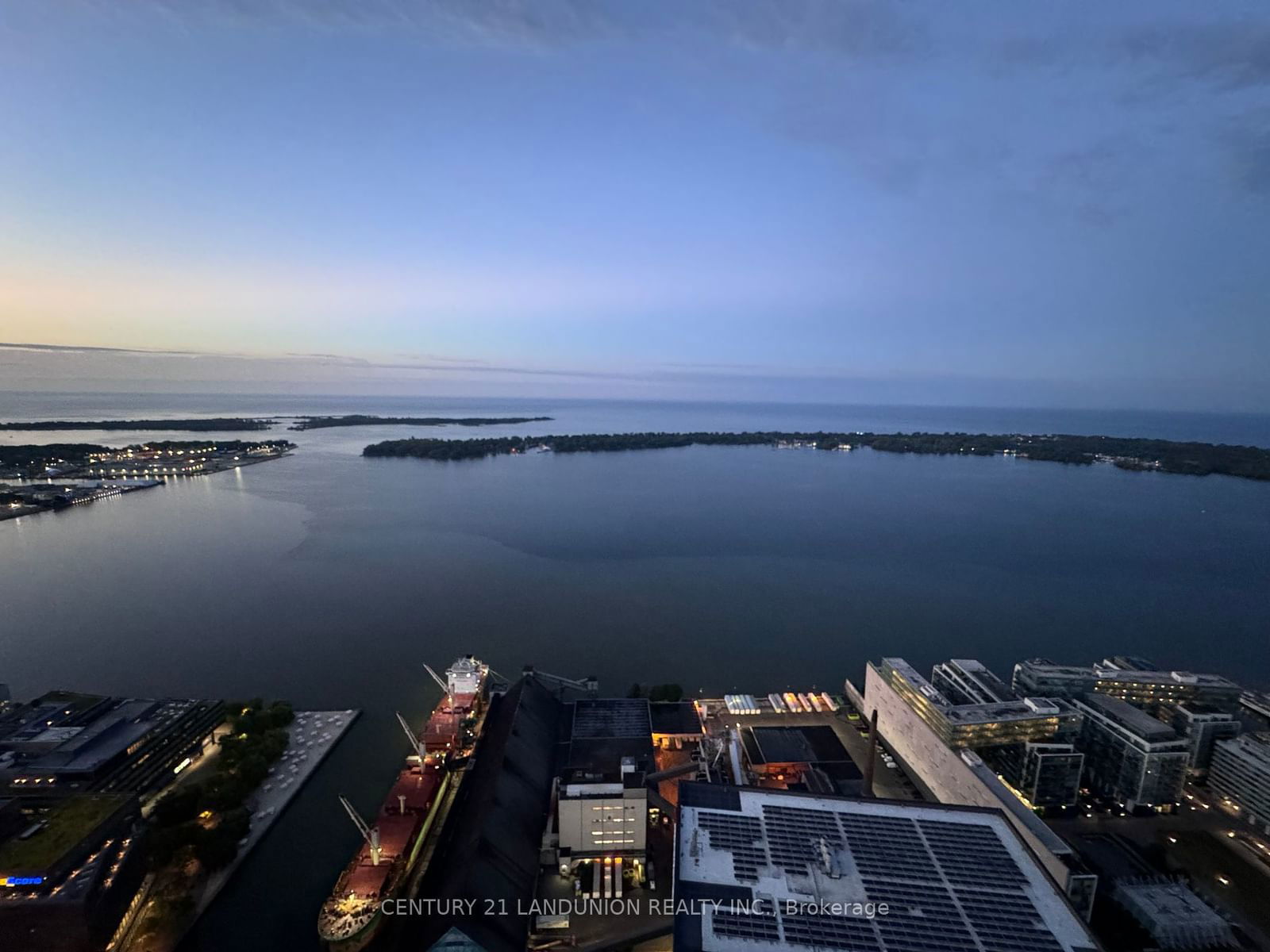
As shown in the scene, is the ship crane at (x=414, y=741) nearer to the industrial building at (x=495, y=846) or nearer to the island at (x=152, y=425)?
the industrial building at (x=495, y=846)

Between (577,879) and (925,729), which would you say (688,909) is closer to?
(577,879)

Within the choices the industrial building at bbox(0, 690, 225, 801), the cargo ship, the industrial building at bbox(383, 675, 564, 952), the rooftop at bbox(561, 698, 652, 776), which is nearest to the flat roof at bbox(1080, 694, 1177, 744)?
the rooftop at bbox(561, 698, 652, 776)

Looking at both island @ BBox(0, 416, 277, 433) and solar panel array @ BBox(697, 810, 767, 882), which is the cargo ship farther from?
island @ BBox(0, 416, 277, 433)

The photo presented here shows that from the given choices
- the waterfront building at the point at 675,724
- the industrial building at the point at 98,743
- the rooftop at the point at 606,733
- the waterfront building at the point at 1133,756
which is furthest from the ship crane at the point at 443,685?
the waterfront building at the point at 1133,756

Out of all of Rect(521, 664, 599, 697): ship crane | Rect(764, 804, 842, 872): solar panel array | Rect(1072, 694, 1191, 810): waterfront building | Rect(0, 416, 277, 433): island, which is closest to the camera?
Rect(764, 804, 842, 872): solar panel array

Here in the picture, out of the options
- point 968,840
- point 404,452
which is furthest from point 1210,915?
point 404,452

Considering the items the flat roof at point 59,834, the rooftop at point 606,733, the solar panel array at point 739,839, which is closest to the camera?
the solar panel array at point 739,839

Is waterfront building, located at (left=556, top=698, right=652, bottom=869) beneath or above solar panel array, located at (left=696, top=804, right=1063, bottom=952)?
beneath
